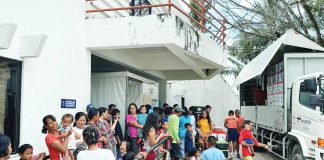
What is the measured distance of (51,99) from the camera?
6477 mm

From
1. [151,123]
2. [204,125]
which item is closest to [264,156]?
[204,125]

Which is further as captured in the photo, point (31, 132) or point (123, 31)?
point (123, 31)

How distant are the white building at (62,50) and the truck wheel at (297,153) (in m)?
3.08

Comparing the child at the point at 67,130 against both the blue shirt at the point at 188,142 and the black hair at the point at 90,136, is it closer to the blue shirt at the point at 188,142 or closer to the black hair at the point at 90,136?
the black hair at the point at 90,136

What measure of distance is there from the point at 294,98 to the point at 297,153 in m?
1.22

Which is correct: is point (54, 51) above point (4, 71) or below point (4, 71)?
above

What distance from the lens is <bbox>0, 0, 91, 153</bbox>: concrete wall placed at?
5832mm

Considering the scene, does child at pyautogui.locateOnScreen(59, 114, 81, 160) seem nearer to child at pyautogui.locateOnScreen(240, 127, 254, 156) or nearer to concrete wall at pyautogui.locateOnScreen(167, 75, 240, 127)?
child at pyautogui.locateOnScreen(240, 127, 254, 156)

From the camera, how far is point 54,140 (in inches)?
183

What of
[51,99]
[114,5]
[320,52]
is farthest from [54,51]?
[320,52]

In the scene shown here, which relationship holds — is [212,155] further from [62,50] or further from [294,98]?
[294,98]

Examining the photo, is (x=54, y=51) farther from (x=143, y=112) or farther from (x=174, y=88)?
(x=174, y=88)

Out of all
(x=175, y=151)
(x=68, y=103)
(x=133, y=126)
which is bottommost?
(x=175, y=151)

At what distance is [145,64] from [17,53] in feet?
18.0
